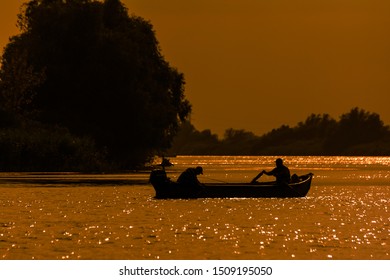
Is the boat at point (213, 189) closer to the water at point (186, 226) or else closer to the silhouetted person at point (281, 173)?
the silhouetted person at point (281, 173)

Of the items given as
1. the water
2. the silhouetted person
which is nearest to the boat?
the silhouetted person

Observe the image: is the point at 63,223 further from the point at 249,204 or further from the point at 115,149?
the point at 115,149

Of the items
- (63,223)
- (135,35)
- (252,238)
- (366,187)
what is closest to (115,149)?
(135,35)

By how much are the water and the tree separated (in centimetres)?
2922

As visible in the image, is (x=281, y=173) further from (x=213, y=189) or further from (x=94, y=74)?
(x=94, y=74)

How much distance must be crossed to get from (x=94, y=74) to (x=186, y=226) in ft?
176

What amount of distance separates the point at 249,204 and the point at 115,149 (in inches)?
1726

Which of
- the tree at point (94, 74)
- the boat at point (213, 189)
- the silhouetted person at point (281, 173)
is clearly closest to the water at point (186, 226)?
the boat at point (213, 189)

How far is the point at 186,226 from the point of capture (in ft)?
131

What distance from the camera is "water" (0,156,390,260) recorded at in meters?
31.7

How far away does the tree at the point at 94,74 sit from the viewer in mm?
91750

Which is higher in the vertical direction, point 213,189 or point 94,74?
point 94,74

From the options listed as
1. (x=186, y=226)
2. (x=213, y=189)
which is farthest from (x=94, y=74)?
(x=186, y=226)

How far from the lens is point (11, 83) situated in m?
96.7
